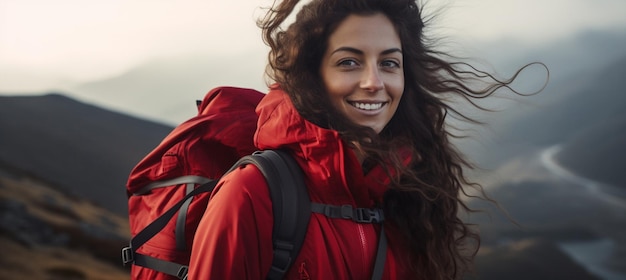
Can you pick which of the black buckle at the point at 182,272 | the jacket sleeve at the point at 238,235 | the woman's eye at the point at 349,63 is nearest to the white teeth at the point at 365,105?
the woman's eye at the point at 349,63

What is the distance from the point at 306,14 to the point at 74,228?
2800 cm

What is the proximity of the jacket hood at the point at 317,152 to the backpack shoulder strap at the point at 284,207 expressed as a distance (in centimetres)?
9

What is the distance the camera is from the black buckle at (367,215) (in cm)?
277

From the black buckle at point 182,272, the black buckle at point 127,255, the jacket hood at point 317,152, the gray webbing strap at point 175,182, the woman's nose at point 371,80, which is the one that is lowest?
the black buckle at point 182,272

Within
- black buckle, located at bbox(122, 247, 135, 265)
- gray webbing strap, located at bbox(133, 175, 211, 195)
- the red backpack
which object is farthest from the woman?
black buckle, located at bbox(122, 247, 135, 265)

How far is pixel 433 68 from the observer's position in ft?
10.8

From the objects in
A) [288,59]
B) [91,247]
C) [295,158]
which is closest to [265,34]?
[288,59]

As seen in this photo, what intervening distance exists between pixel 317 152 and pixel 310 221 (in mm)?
297

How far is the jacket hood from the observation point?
8.71ft

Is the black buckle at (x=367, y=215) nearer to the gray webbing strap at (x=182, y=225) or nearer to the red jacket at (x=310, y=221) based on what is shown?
the red jacket at (x=310, y=221)

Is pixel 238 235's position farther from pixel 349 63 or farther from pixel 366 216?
pixel 349 63

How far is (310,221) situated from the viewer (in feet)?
8.48

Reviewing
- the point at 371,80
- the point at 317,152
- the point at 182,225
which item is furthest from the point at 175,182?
the point at 371,80

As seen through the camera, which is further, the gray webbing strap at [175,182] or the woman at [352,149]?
the gray webbing strap at [175,182]
